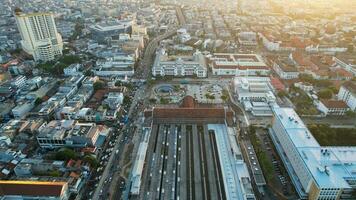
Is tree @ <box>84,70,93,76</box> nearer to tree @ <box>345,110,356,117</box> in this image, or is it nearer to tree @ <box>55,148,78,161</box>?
tree @ <box>55,148,78,161</box>

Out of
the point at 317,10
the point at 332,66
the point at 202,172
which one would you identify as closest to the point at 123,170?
the point at 202,172

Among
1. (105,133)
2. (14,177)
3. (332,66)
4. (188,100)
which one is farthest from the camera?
(332,66)

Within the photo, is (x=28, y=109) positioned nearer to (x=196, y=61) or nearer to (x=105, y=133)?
(x=105, y=133)

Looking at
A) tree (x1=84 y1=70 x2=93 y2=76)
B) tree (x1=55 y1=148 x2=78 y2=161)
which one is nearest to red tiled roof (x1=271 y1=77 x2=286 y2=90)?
tree (x1=55 y1=148 x2=78 y2=161)

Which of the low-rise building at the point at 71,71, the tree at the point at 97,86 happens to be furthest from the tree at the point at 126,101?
the low-rise building at the point at 71,71

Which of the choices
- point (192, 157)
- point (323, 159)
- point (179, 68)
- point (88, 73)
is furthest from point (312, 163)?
point (88, 73)

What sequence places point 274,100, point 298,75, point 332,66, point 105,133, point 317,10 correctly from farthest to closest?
point 317,10 < point 332,66 < point 298,75 < point 274,100 < point 105,133
